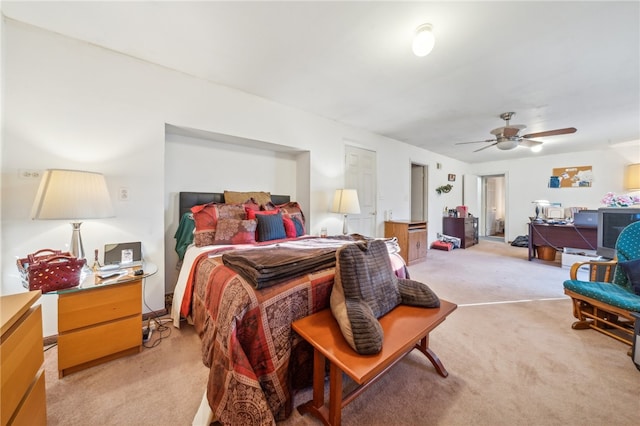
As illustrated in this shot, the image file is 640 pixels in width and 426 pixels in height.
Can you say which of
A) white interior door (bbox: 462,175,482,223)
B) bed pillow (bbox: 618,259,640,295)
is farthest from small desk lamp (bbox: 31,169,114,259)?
white interior door (bbox: 462,175,482,223)

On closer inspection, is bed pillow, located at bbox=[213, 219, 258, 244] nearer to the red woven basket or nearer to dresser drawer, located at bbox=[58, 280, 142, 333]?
dresser drawer, located at bbox=[58, 280, 142, 333]

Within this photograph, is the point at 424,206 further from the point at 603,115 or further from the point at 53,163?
the point at 53,163

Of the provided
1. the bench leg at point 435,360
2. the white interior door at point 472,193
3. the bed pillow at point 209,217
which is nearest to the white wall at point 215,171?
the bed pillow at point 209,217

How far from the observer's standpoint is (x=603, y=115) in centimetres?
333

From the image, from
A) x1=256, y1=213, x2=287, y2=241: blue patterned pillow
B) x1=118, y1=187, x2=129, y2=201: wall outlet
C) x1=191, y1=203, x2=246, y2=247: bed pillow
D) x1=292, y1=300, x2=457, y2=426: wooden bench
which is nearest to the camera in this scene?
x1=292, y1=300, x2=457, y2=426: wooden bench

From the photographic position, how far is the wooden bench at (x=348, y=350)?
A: 3.26 ft

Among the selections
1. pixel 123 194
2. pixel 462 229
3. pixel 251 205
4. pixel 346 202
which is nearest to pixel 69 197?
pixel 123 194

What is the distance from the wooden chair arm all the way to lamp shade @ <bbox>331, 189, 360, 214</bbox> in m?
2.35

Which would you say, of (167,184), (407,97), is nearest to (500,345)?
(407,97)

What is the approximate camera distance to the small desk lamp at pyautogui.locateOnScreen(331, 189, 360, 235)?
132 inches

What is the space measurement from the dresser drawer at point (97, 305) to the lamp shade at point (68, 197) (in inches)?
20.3

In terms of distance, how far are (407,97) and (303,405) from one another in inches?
127

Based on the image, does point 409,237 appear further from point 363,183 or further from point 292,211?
point 292,211

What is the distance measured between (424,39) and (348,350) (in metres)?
2.12
